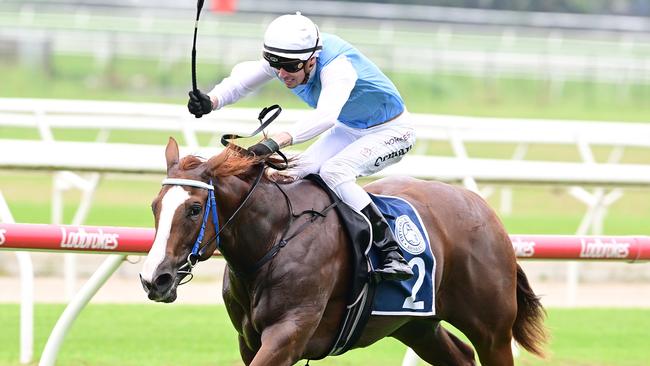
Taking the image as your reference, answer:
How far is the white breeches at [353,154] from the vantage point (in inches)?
202

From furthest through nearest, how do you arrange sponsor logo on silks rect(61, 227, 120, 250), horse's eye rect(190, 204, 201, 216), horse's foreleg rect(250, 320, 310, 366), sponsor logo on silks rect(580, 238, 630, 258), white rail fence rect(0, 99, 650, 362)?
white rail fence rect(0, 99, 650, 362) → sponsor logo on silks rect(580, 238, 630, 258) → sponsor logo on silks rect(61, 227, 120, 250) → horse's foreleg rect(250, 320, 310, 366) → horse's eye rect(190, 204, 201, 216)

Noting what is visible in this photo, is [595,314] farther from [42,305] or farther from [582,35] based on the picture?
[582,35]

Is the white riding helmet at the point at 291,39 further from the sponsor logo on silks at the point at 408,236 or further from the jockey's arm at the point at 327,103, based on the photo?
the sponsor logo on silks at the point at 408,236

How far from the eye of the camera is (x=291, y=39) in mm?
4926

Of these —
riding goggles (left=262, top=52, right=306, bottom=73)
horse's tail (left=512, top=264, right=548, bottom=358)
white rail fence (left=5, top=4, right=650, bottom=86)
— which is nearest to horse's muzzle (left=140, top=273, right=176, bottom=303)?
riding goggles (left=262, top=52, right=306, bottom=73)

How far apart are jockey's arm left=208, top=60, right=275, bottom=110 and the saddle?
631mm

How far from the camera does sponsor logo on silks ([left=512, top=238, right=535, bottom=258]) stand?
231 inches

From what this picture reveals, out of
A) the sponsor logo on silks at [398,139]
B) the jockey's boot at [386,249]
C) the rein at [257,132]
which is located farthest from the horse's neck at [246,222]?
the sponsor logo on silks at [398,139]

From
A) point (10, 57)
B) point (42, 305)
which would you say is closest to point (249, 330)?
point (42, 305)

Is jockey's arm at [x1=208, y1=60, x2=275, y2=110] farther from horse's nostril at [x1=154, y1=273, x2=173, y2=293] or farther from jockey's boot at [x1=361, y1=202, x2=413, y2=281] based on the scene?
horse's nostril at [x1=154, y1=273, x2=173, y2=293]

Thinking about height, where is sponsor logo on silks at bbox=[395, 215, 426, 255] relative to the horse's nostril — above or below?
below

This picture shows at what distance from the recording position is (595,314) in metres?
8.45

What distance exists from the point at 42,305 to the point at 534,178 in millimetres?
3176

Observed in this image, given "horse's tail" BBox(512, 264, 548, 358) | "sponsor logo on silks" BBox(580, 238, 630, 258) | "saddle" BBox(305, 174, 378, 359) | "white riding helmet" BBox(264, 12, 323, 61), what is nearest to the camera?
"white riding helmet" BBox(264, 12, 323, 61)
